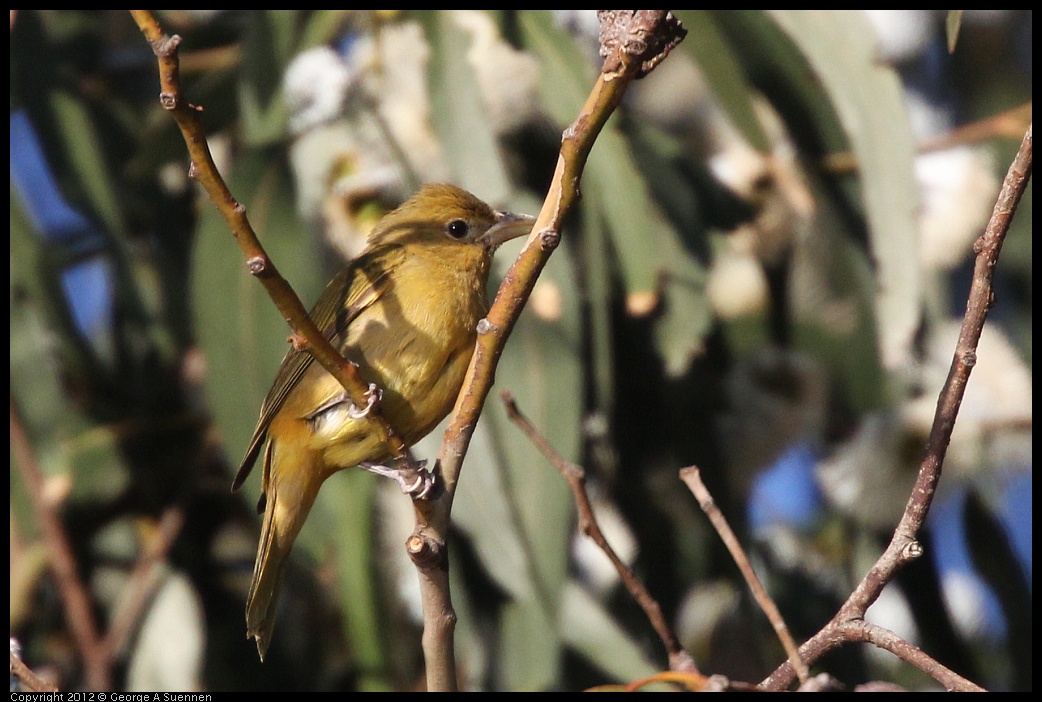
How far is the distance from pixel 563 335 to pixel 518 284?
7.03 feet

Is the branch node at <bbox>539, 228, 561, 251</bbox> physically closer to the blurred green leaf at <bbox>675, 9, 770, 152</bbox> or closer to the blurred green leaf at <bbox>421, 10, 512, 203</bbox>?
the blurred green leaf at <bbox>421, 10, 512, 203</bbox>

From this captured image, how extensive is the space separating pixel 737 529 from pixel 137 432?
107 inches

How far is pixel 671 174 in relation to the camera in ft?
16.2

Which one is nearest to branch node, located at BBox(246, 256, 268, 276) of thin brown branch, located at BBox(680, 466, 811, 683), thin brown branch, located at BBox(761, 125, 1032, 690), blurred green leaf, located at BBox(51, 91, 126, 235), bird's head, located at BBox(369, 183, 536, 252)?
thin brown branch, located at BBox(680, 466, 811, 683)

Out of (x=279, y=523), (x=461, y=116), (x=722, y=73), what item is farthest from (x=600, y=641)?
(x=722, y=73)

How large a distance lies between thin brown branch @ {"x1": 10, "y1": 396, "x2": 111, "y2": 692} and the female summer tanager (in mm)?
1860

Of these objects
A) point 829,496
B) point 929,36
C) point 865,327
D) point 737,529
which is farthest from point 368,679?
point 929,36

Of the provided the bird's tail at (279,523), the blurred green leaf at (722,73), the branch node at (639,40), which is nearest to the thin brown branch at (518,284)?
the branch node at (639,40)

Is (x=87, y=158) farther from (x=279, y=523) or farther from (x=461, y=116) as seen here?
(x=279, y=523)

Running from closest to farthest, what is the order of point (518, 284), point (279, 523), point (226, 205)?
point (226, 205) → point (518, 284) → point (279, 523)

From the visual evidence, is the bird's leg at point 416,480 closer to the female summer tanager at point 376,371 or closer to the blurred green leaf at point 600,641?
the female summer tanager at point 376,371

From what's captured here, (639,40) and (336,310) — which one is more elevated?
(639,40)

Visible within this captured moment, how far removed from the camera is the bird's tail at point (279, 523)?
129 inches

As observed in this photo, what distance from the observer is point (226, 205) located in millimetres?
1826
